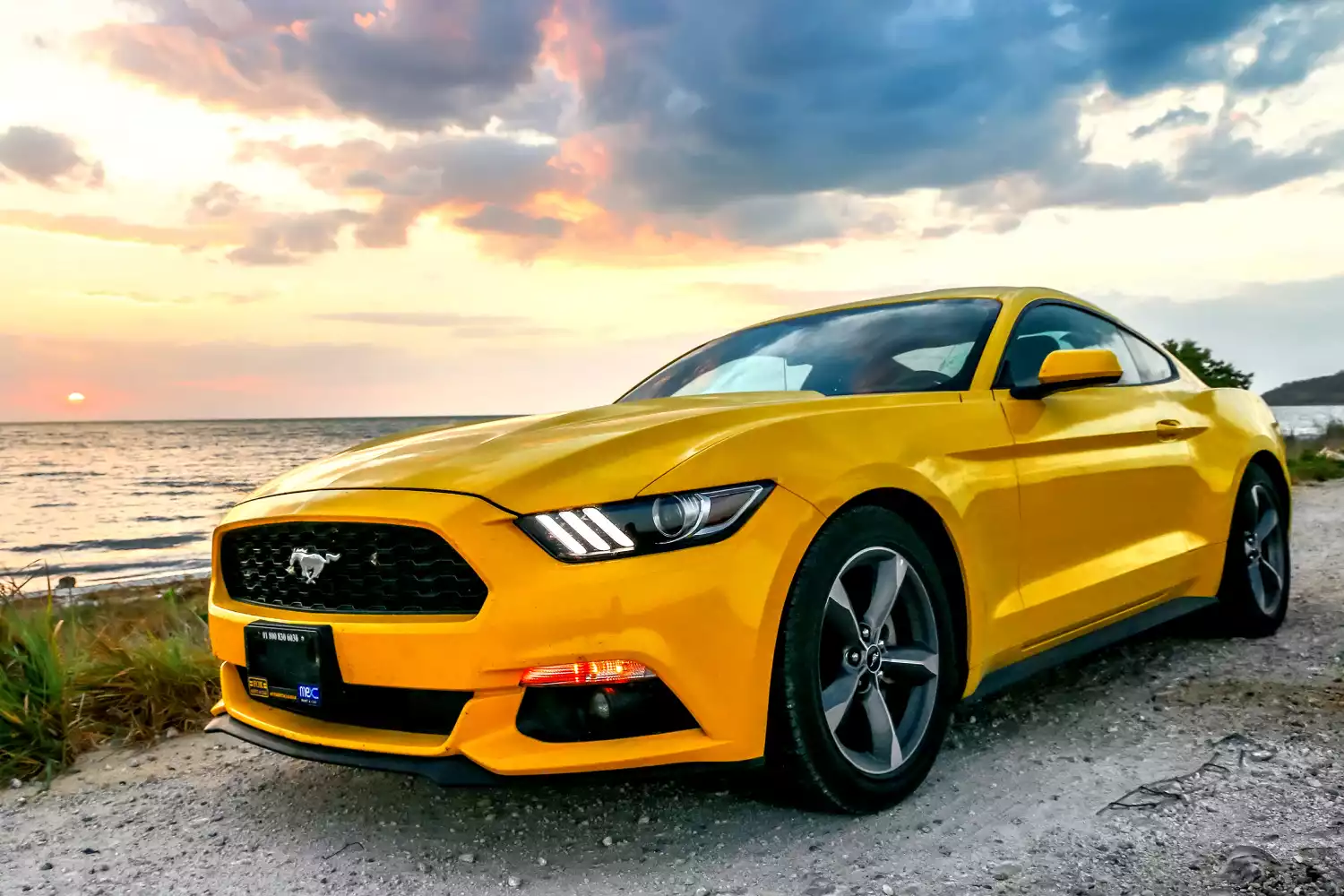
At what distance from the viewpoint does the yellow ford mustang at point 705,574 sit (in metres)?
2.11

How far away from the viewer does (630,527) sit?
6.98 ft

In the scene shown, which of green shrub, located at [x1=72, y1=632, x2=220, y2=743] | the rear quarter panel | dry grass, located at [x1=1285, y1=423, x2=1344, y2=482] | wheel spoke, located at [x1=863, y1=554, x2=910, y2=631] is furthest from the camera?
dry grass, located at [x1=1285, y1=423, x2=1344, y2=482]

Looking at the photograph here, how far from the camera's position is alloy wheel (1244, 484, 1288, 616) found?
14.0 feet

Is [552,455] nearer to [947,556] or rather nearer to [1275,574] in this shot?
[947,556]

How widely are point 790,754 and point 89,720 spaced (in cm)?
278

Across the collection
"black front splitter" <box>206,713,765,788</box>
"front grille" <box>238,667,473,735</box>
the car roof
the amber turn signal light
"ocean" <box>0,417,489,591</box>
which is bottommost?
"ocean" <box>0,417,489,591</box>

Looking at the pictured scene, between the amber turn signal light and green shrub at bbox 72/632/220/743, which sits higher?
the amber turn signal light

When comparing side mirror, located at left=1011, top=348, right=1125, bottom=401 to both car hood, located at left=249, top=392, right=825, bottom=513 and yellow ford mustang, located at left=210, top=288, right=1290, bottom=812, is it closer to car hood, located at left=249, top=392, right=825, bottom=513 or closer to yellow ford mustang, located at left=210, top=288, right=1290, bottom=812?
yellow ford mustang, located at left=210, top=288, right=1290, bottom=812

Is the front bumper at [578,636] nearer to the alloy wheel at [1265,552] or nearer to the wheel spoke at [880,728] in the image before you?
the wheel spoke at [880,728]

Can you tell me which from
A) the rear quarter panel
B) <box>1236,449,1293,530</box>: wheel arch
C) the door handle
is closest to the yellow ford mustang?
the door handle

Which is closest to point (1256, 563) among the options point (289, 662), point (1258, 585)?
point (1258, 585)

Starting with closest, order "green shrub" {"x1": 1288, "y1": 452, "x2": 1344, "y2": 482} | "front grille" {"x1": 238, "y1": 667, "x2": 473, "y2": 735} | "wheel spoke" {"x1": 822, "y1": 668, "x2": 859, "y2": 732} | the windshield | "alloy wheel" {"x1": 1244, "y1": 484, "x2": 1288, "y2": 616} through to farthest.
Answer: "front grille" {"x1": 238, "y1": 667, "x2": 473, "y2": 735}, "wheel spoke" {"x1": 822, "y1": 668, "x2": 859, "y2": 732}, the windshield, "alloy wheel" {"x1": 1244, "y1": 484, "x2": 1288, "y2": 616}, "green shrub" {"x1": 1288, "y1": 452, "x2": 1344, "y2": 482}

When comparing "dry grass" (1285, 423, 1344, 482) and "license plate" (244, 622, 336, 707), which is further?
"dry grass" (1285, 423, 1344, 482)

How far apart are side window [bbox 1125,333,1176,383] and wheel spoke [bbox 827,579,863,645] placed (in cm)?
219
